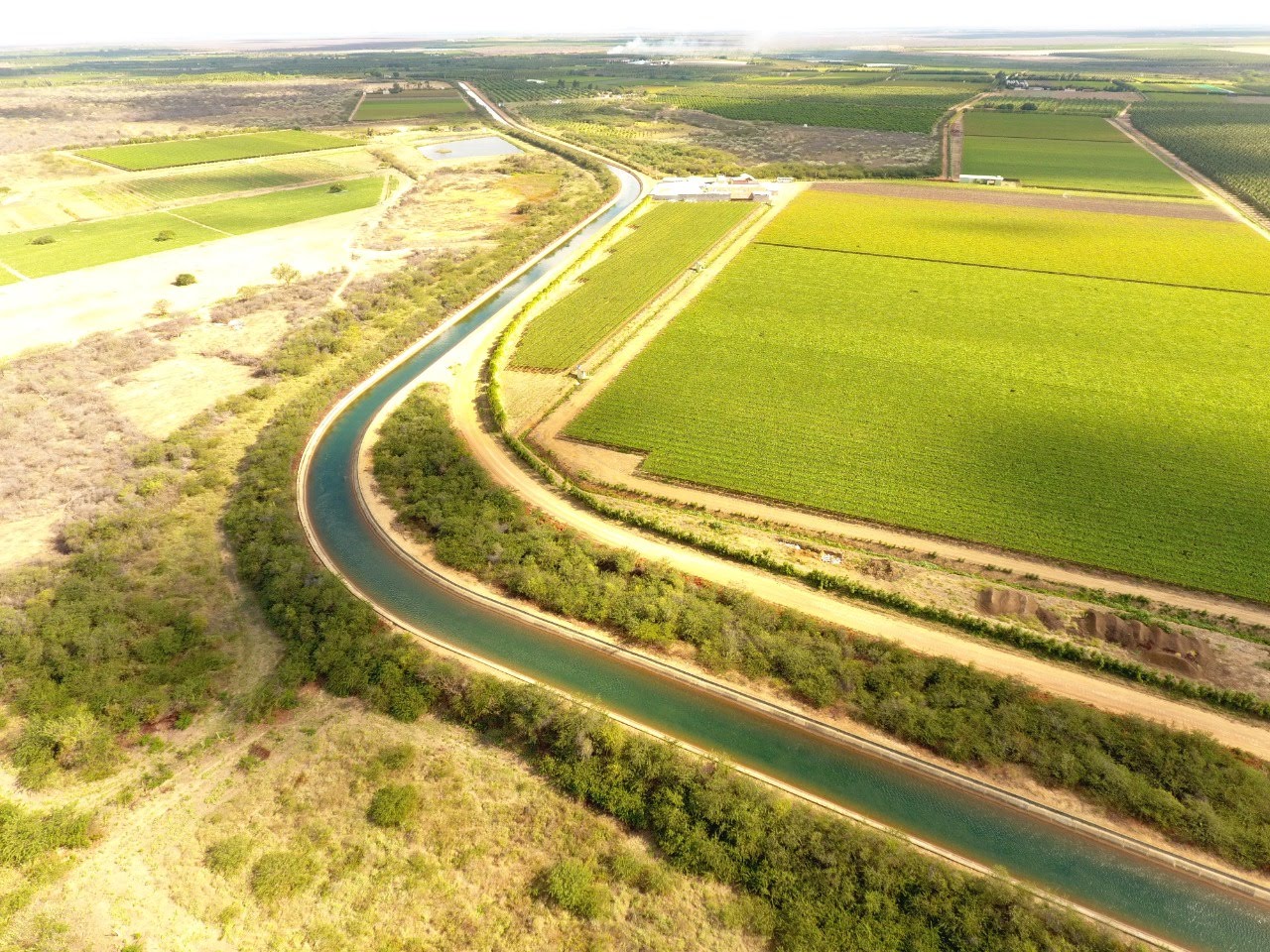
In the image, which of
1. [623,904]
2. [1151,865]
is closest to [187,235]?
[623,904]

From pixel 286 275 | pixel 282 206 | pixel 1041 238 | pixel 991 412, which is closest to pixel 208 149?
pixel 282 206

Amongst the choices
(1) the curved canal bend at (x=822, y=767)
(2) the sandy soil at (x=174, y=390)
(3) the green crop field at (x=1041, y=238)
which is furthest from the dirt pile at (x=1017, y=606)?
(2) the sandy soil at (x=174, y=390)

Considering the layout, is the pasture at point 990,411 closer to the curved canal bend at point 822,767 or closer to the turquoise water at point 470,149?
the curved canal bend at point 822,767

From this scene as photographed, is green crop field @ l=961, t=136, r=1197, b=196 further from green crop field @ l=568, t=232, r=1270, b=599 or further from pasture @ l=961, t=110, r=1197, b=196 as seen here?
green crop field @ l=568, t=232, r=1270, b=599

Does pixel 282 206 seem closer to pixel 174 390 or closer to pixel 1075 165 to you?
pixel 174 390

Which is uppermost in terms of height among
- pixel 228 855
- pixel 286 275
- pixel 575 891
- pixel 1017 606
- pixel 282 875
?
pixel 286 275
